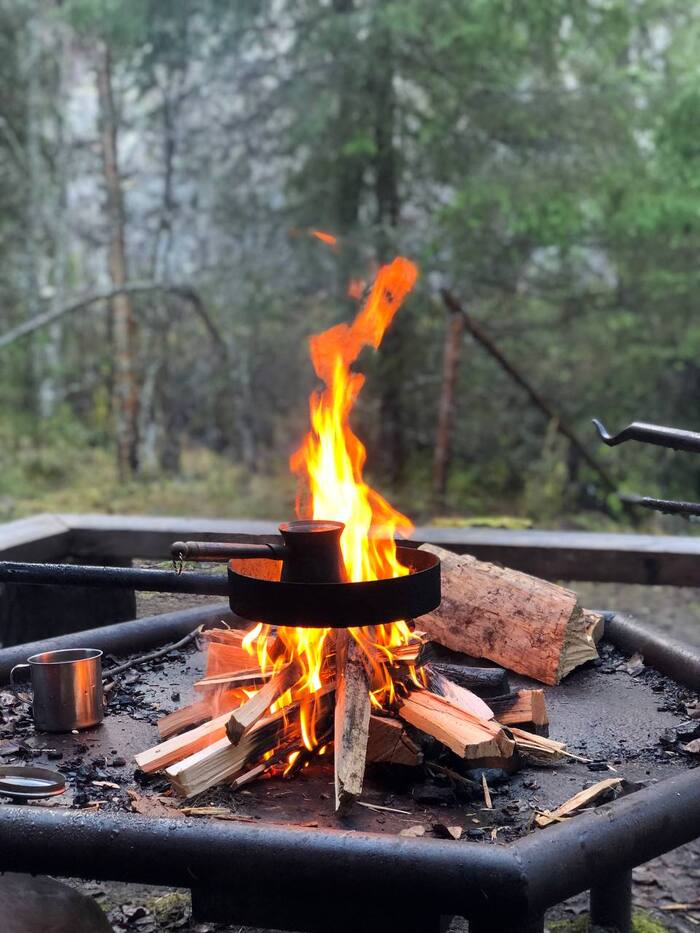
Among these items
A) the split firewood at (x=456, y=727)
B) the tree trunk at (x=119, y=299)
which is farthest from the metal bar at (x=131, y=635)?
the tree trunk at (x=119, y=299)

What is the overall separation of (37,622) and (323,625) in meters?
2.44

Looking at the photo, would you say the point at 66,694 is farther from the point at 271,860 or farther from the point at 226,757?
the point at 271,860

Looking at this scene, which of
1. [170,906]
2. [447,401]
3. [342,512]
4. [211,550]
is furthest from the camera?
[447,401]

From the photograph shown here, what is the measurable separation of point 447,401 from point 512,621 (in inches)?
183

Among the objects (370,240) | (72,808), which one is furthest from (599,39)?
(72,808)

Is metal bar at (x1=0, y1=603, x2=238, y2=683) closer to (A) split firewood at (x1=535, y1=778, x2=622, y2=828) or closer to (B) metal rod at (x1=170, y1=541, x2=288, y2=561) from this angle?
(B) metal rod at (x1=170, y1=541, x2=288, y2=561)

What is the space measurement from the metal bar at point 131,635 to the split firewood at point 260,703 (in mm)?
872

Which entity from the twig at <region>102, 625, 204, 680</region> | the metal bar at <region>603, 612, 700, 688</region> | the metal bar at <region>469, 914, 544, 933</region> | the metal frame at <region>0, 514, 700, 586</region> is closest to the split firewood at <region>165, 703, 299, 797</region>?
the metal bar at <region>469, 914, 544, 933</region>

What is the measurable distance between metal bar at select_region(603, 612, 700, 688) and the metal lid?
187 centimetres

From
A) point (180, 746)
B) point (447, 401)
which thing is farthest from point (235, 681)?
point (447, 401)

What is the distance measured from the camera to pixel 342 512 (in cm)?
275

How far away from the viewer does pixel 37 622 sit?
4160mm

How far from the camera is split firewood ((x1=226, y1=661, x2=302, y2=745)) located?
2.16 metres

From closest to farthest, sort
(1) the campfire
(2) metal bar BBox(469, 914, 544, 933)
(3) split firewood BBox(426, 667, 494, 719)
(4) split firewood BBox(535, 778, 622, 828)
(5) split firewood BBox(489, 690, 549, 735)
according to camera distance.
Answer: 1. (2) metal bar BBox(469, 914, 544, 933)
2. (4) split firewood BBox(535, 778, 622, 828)
3. (1) the campfire
4. (3) split firewood BBox(426, 667, 494, 719)
5. (5) split firewood BBox(489, 690, 549, 735)
